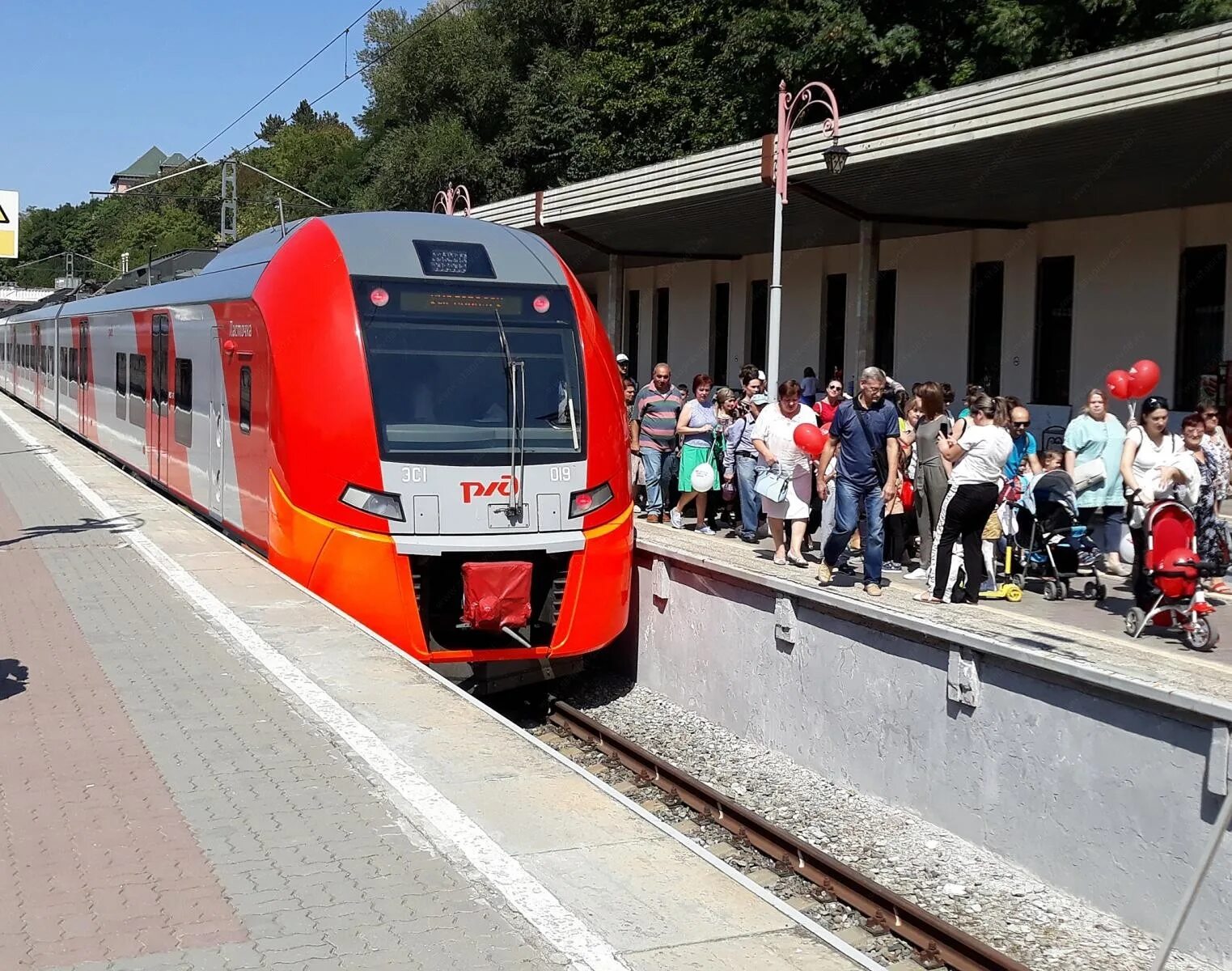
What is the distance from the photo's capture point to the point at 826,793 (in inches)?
386

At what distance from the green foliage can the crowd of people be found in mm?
15675

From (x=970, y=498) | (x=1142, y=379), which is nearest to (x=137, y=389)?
(x=970, y=498)

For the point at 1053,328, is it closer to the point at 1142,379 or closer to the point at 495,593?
the point at 1142,379

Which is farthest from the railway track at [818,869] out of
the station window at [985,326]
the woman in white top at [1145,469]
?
the station window at [985,326]

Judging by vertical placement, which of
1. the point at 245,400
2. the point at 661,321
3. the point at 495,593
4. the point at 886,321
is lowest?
the point at 495,593

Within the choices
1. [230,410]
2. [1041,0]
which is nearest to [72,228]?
[1041,0]

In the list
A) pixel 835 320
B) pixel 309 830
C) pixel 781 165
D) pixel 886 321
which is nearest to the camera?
pixel 309 830

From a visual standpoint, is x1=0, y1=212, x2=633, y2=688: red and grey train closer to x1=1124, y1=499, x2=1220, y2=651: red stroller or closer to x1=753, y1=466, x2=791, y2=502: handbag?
x1=753, y1=466, x2=791, y2=502: handbag

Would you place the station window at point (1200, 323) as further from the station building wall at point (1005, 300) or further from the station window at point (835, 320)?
the station window at point (835, 320)

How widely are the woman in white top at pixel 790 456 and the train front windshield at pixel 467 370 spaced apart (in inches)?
89.3

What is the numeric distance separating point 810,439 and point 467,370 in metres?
2.86

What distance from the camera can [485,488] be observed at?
9.59 meters

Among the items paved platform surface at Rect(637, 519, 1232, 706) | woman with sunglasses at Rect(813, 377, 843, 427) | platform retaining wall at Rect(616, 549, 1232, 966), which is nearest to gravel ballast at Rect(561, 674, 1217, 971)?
platform retaining wall at Rect(616, 549, 1232, 966)

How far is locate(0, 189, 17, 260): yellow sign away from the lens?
21.5m
